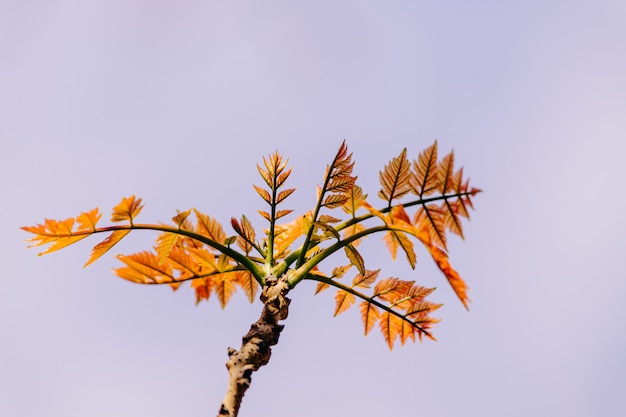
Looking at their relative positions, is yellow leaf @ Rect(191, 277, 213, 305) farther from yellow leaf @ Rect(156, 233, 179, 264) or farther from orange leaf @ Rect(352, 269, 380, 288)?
orange leaf @ Rect(352, 269, 380, 288)

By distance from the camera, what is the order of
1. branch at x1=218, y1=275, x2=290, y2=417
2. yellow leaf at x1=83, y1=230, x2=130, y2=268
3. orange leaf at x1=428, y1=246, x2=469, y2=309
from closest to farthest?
branch at x1=218, y1=275, x2=290, y2=417, orange leaf at x1=428, y1=246, x2=469, y2=309, yellow leaf at x1=83, y1=230, x2=130, y2=268

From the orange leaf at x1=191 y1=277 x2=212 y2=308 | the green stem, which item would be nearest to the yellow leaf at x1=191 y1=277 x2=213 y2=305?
the orange leaf at x1=191 y1=277 x2=212 y2=308

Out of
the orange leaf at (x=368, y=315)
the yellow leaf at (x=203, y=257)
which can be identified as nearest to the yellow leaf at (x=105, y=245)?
the yellow leaf at (x=203, y=257)

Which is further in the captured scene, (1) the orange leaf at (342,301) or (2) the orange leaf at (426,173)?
(1) the orange leaf at (342,301)

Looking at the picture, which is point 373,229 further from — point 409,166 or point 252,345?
point 252,345

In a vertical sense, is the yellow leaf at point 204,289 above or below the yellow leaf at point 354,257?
below

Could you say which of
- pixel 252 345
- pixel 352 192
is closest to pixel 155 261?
pixel 252 345

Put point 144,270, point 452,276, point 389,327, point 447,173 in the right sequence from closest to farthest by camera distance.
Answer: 1. point 452,276
2. point 447,173
3. point 144,270
4. point 389,327

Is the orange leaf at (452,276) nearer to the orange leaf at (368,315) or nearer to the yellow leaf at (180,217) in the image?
the orange leaf at (368,315)

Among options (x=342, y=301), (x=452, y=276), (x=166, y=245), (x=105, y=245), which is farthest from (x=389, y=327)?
(x=105, y=245)

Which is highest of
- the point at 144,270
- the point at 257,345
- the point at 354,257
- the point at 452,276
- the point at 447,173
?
the point at 447,173

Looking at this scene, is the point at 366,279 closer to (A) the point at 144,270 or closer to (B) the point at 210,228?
(B) the point at 210,228
